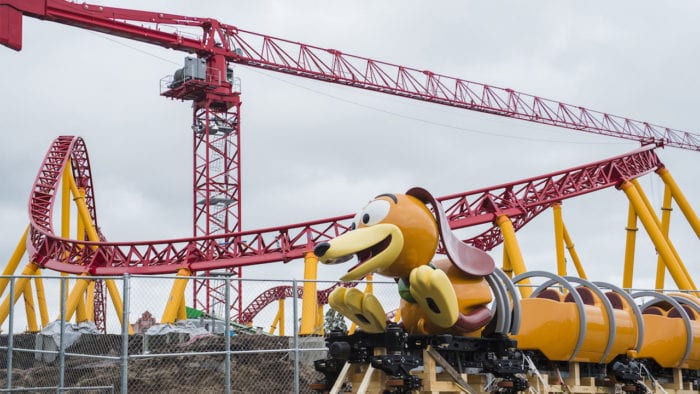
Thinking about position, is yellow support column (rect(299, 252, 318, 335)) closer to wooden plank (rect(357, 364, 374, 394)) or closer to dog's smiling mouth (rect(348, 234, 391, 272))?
wooden plank (rect(357, 364, 374, 394))

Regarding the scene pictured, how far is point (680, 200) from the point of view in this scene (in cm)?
2680

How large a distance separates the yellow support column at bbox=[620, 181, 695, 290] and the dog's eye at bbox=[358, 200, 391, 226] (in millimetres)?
16269

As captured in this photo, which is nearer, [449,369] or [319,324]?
[449,369]

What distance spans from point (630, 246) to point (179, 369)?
582 inches

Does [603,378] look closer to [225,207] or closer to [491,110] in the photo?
[225,207]

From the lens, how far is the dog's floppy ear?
32.6 ft

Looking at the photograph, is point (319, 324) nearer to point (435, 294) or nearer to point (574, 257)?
point (574, 257)

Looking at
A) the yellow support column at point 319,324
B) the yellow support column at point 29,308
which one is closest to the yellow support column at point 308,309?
the yellow support column at point 319,324

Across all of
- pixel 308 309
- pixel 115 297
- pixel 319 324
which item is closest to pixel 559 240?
pixel 319 324

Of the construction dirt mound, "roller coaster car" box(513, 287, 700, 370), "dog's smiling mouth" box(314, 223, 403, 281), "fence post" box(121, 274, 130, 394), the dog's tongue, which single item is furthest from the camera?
the construction dirt mound

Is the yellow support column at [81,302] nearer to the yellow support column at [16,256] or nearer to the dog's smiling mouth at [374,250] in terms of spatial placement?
the yellow support column at [16,256]

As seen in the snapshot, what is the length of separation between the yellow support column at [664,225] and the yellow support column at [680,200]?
0.59ft

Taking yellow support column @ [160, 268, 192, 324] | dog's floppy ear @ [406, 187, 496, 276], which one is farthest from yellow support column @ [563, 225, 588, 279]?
dog's floppy ear @ [406, 187, 496, 276]

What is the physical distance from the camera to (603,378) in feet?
40.2
